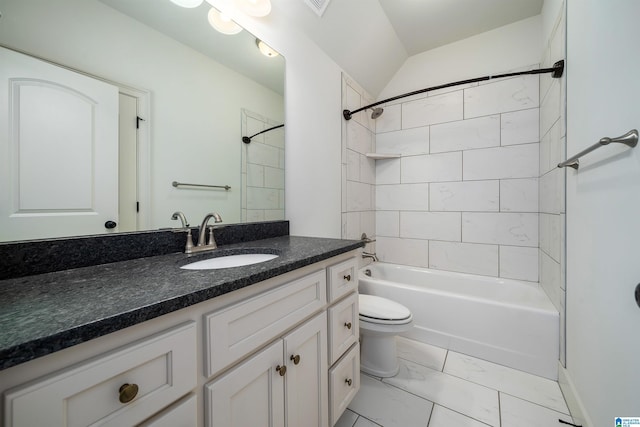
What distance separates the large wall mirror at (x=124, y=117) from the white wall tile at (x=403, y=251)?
1.58 meters

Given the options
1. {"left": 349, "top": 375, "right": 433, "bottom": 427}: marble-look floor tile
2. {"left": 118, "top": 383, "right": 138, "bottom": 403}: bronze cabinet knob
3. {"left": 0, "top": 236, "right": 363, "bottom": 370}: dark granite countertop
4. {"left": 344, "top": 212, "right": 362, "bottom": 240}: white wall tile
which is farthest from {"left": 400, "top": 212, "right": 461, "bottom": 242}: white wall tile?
{"left": 118, "top": 383, "right": 138, "bottom": 403}: bronze cabinet knob

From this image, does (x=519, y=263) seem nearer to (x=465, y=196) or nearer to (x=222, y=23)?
(x=465, y=196)

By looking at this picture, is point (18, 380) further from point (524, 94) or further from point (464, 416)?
point (524, 94)

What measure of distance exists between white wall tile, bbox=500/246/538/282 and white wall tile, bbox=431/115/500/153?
900 mm

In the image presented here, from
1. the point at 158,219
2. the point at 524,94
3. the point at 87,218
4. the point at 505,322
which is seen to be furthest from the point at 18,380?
the point at 524,94

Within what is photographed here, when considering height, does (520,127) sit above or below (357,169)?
above

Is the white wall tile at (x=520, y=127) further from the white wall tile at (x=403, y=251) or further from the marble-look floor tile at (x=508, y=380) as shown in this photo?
the marble-look floor tile at (x=508, y=380)

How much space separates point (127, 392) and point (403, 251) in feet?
7.93

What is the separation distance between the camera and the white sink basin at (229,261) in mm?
1016

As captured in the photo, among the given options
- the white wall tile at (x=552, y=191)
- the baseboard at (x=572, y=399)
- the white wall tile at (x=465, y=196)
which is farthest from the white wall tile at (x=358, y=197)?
the baseboard at (x=572, y=399)

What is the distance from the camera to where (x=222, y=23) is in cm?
125

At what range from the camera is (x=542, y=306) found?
1570mm

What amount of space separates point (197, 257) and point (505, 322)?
75.2 inches

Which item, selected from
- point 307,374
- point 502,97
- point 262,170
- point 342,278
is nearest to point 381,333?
point 342,278
